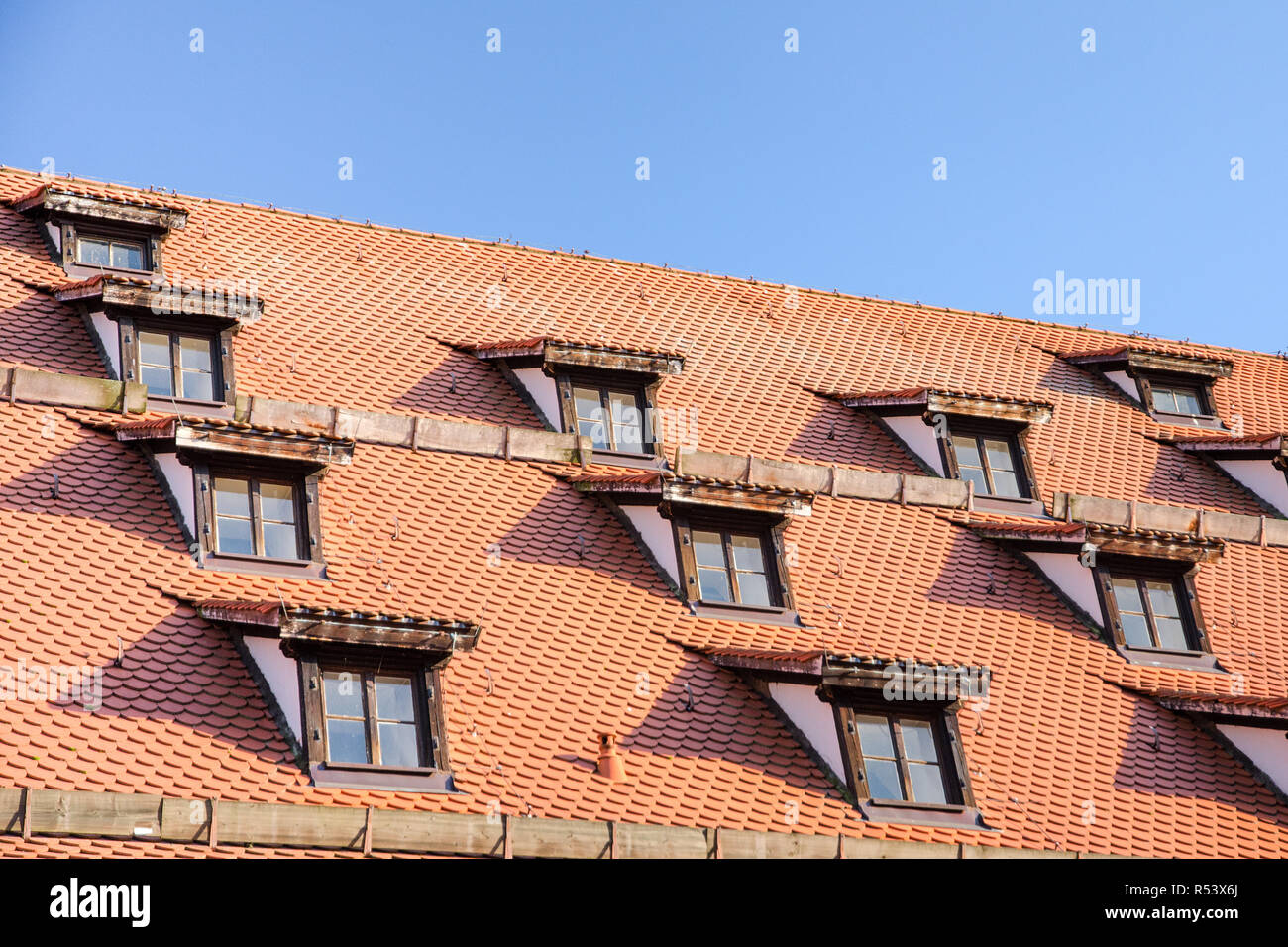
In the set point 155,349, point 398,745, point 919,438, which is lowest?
point 398,745

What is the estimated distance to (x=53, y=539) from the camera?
2402 centimetres

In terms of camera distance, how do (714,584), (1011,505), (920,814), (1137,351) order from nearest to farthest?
(920,814) < (714,584) < (1011,505) < (1137,351)

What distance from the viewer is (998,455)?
32625mm

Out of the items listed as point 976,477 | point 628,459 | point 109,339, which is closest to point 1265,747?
point 976,477

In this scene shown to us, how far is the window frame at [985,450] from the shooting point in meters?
31.9

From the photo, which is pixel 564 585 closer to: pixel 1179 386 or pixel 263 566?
pixel 263 566

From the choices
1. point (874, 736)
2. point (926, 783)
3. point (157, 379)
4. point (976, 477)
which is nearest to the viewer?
point (926, 783)

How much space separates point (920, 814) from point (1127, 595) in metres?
6.78

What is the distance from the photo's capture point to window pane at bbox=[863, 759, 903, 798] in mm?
24625

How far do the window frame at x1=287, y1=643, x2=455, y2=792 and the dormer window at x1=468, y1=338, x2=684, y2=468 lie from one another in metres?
7.05

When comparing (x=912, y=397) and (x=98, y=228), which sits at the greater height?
(x=98, y=228)
